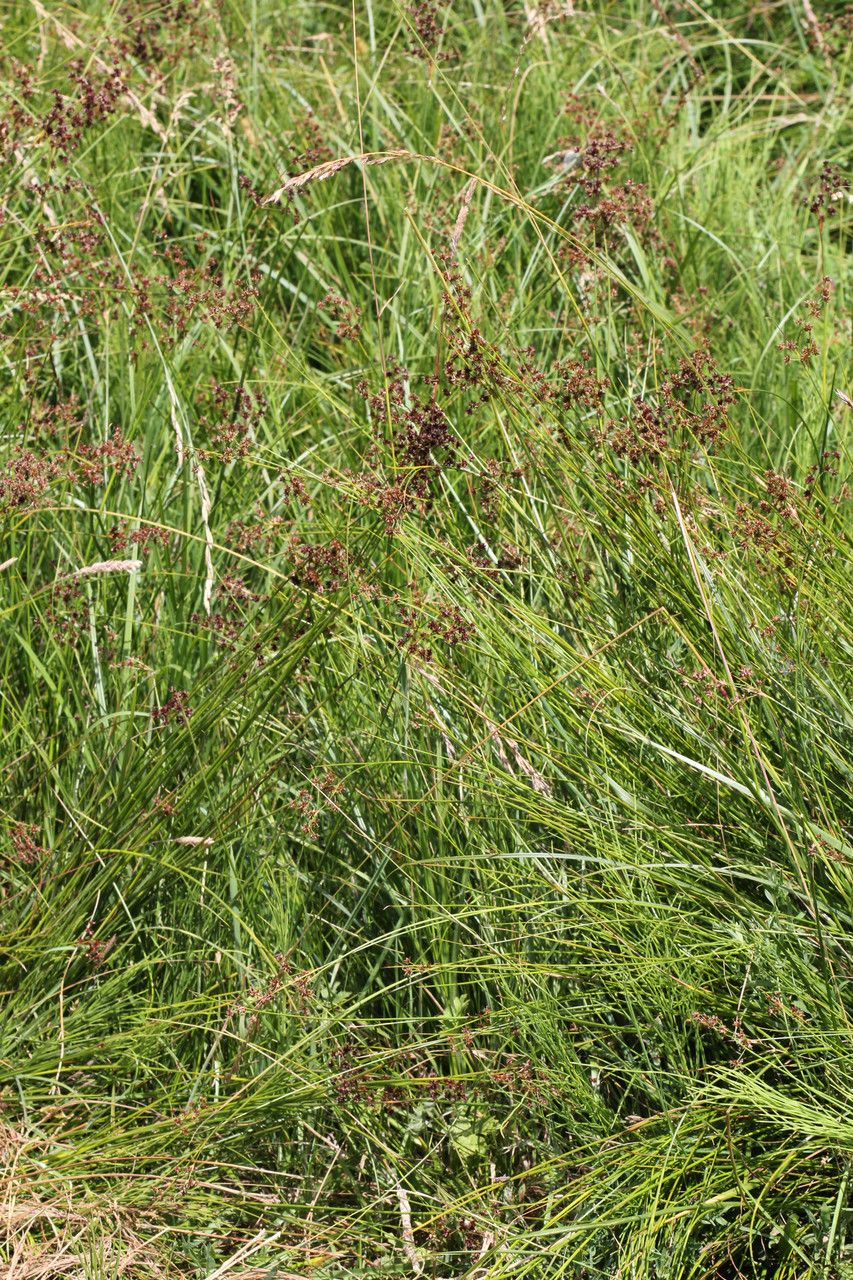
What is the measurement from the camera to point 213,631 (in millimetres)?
2484

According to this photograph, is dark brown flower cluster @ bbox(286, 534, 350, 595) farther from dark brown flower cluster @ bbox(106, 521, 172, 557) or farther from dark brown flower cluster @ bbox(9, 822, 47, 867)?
dark brown flower cluster @ bbox(9, 822, 47, 867)

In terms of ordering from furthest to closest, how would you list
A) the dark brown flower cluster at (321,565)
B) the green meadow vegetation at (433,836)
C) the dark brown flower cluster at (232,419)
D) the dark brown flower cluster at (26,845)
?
1. the dark brown flower cluster at (232,419)
2. the dark brown flower cluster at (26,845)
3. the dark brown flower cluster at (321,565)
4. the green meadow vegetation at (433,836)

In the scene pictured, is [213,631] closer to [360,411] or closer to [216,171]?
[360,411]

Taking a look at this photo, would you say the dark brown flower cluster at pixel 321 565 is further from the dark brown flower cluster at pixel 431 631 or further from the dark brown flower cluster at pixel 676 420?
the dark brown flower cluster at pixel 676 420

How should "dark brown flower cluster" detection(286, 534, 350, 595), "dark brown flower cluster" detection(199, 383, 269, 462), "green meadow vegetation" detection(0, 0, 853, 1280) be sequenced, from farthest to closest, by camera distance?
"dark brown flower cluster" detection(199, 383, 269, 462), "dark brown flower cluster" detection(286, 534, 350, 595), "green meadow vegetation" detection(0, 0, 853, 1280)

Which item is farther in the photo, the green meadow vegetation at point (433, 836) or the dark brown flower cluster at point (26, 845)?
the dark brown flower cluster at point (26, 845)

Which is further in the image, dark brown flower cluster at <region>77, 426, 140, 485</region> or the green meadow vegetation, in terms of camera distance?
dark brown flower cluster at <region>77, 426, 140, 485</region>

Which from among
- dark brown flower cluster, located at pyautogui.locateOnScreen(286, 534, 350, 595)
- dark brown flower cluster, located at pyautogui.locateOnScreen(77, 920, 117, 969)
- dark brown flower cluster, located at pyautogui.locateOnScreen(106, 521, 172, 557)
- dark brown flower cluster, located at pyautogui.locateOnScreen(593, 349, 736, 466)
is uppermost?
dark brown flower cluster, located at pyautogui.locateOnScreen(593, 349, 736, 466)

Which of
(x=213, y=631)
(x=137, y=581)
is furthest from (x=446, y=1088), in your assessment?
(x=137, y=581)

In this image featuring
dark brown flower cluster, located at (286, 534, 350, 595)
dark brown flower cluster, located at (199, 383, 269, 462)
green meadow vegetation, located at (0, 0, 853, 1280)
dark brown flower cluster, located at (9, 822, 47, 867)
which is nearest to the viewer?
green meadow vegetation, located at (0, 0, 853, 1280)

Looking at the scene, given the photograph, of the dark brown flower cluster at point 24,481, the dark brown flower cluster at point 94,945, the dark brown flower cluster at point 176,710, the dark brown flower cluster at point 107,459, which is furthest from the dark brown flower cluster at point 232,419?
the dark brown flower cluster at point 94,945

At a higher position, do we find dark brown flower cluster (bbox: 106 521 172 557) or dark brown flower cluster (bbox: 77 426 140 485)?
dark brown flower cluster (bbox: 77 426 140 485)

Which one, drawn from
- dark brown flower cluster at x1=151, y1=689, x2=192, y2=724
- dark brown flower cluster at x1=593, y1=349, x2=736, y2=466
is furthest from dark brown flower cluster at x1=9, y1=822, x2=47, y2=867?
dark brown flower cluster at x1=593, y1=349, x2=736, y2=466

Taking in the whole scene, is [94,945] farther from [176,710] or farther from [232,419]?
[232,419]
